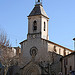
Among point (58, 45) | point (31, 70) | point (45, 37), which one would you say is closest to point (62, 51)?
point (58, 45)

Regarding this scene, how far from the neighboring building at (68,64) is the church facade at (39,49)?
2.92 m

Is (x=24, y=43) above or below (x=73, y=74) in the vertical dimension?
above

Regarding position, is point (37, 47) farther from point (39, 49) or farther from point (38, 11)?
point (38, 11)

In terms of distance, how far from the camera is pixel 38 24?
63.3m

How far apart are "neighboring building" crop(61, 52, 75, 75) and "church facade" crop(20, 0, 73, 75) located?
2922 mm

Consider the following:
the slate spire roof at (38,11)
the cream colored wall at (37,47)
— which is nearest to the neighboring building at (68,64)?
the cream colored wall at (37,47)

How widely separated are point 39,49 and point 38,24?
20.3 feet

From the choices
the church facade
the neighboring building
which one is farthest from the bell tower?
the neighboring building

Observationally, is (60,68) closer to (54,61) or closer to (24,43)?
(54,61)

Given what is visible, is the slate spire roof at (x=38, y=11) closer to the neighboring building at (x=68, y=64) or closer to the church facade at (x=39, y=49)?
the church facade at (x=39, y=49)

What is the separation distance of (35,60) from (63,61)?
719cm

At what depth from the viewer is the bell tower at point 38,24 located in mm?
62906

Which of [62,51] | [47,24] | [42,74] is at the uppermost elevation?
[47,24]

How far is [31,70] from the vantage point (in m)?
58.6
